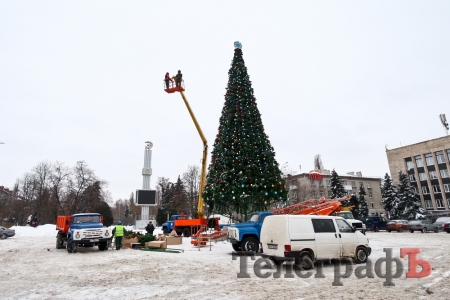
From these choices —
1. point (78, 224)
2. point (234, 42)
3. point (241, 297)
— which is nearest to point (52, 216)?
point (78, 224)

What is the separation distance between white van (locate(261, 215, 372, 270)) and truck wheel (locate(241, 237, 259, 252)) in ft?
11.4

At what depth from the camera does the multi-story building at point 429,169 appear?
5659 centimetres

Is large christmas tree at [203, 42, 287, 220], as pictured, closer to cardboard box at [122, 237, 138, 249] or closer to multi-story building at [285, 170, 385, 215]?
cardboard box at [122, 237, 138, 249]

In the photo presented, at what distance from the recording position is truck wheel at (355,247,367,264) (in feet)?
36.5

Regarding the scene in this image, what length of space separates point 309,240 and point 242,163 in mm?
11498

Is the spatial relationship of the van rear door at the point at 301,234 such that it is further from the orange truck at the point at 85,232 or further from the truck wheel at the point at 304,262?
the orange truck at the point at 85,232

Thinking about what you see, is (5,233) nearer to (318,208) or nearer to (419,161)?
(318,208)

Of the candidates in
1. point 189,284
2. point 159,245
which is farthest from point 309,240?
point 159,245

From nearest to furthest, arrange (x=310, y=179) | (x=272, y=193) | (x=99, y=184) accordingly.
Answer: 1. (x=272, y=193)
2. (x=99, y=184)
3. (x=310, y=179)

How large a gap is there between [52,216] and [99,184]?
35.0ft

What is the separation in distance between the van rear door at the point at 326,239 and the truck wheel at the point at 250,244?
4470 millimetres

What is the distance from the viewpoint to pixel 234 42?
25391mm

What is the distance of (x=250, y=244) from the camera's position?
568 inches

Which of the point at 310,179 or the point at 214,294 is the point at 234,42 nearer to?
the point at 214,294
